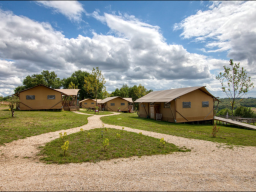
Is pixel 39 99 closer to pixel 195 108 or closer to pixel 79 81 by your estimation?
pixel 195 108

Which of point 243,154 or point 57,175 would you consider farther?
point 243,154

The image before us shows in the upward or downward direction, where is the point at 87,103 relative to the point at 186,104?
upward

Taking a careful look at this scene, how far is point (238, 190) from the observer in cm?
405

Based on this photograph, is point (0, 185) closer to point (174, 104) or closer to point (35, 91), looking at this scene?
point (174, 104)

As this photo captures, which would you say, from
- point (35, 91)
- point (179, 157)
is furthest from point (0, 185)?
point (35, 91)

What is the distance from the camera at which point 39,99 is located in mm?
25734

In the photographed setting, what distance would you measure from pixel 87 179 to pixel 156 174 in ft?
7.06

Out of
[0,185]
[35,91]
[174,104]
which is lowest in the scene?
[0,185]

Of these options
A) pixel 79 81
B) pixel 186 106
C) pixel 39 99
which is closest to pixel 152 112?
pixel 186 106

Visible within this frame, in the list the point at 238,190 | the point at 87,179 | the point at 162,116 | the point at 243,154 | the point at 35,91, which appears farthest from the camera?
the point at 35,91

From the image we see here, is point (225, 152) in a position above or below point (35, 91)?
below

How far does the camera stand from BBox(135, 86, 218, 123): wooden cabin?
18766mm

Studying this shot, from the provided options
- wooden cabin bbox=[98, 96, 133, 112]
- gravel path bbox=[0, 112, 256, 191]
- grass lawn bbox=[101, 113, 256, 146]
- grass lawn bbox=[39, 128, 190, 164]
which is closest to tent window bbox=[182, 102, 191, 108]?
grass lawn bbox=[101, 113, 256, 146]

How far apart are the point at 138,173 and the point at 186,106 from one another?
15866 mm
